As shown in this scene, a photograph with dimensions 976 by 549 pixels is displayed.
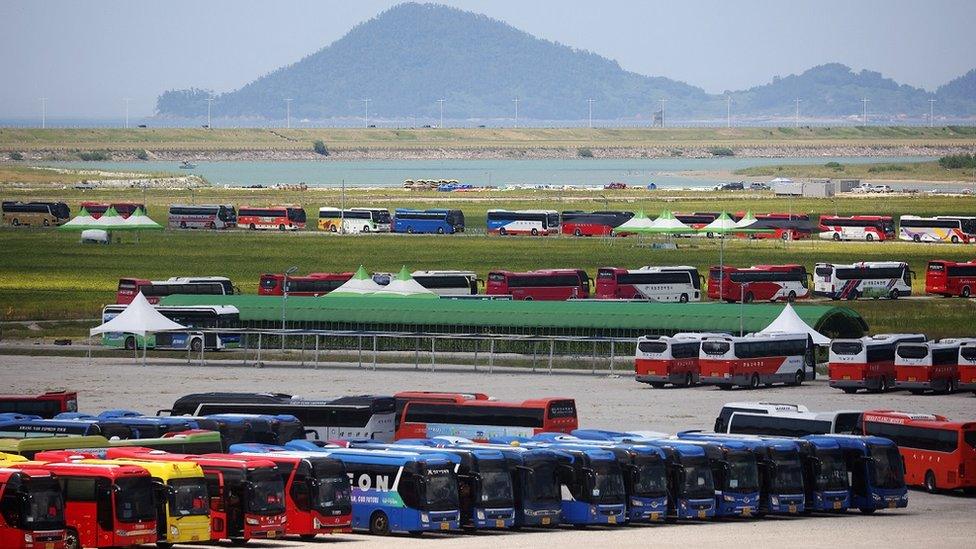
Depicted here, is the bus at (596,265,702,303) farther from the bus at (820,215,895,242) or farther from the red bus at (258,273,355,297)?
the bus at (820,215,895,242)

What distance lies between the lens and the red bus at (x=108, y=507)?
29953 millimetres

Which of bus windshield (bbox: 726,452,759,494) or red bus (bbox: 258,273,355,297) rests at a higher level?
red bus (bbox: 258,273,355,297)

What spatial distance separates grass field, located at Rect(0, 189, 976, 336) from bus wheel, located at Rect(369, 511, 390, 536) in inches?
1715

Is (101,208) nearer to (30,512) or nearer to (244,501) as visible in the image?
(244,501)

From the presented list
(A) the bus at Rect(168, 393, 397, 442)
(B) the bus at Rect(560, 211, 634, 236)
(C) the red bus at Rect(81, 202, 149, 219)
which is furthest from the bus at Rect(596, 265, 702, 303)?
(C) the red bus at Rect(81, 202, 149, 219)

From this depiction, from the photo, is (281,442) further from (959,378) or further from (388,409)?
(959,378)

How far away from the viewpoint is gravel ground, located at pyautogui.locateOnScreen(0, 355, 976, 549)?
32.9 metres

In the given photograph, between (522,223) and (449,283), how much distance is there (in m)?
54.8

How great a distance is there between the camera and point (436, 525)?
1300 inches

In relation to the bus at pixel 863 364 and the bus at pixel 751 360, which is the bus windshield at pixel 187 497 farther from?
the bus at pixel 863 364

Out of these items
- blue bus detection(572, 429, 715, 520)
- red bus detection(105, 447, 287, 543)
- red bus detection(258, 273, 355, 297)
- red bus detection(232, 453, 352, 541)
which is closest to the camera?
red bus detection(105, 447, 287, 543)

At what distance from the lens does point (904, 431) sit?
42469mm

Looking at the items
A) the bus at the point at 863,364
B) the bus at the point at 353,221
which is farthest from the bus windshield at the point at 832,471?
the bus at the point at 353,221

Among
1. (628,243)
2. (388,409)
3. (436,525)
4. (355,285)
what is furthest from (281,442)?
(628,243)
